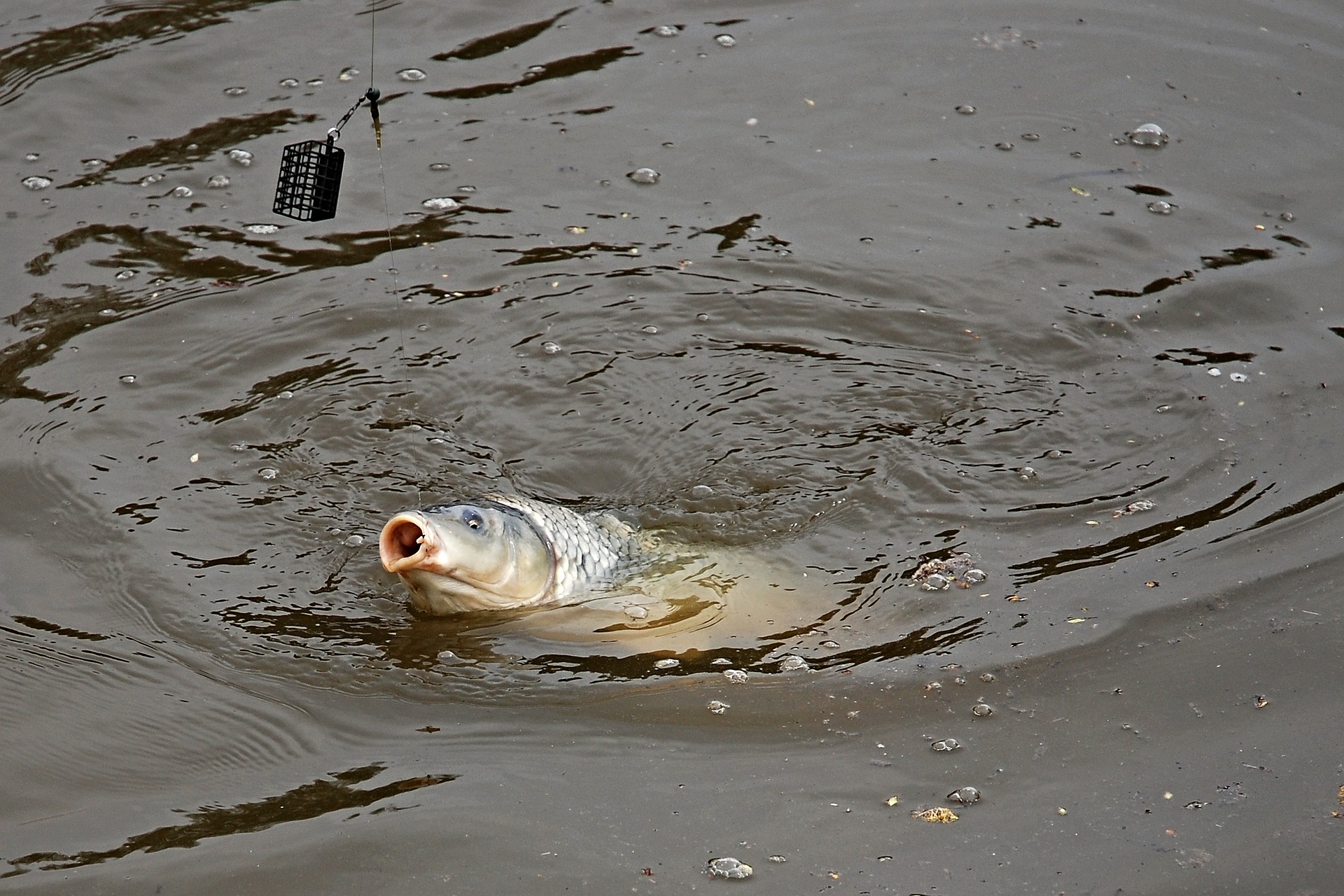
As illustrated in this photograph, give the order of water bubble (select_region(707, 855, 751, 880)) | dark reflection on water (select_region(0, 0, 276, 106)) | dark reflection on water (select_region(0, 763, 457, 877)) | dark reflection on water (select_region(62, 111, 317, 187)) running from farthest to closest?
dark reflection on water (select_region(0, 0, 276, 106)), dark reflection on water (select_region(62, 111, 317, 187)), dark reflection on water (select_region(0, 763, 457, 877)), water bubble (select_region(707, 855, 751, 880))

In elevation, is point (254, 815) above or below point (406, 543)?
below

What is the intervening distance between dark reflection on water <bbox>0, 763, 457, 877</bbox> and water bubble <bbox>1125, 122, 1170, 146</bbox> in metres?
4.96

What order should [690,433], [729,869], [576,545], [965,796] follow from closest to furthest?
[729,869] < [965,796] < [576,545] < [690,433]

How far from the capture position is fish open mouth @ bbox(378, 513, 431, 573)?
13.1ft

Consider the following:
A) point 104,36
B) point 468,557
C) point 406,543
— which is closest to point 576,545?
point 468,557

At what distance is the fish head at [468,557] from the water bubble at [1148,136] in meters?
4.02

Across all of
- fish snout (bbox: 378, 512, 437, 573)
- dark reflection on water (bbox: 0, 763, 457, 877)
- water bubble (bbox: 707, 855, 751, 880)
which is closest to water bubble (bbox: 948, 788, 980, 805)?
water bubble (bbox: 707, 855, 751, 880)

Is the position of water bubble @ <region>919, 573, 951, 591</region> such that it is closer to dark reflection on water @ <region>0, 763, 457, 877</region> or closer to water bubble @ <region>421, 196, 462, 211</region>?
dark reflection on water @ <region>0, 763, 457, 877</region>

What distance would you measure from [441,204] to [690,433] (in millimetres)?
1931

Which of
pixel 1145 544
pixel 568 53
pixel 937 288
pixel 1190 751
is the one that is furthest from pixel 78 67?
pixel 1190 751

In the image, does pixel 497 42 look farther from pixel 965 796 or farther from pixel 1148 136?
pixel 965 796

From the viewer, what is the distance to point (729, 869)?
3.20 meters

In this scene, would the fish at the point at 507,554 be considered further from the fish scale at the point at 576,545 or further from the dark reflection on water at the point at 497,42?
the dark reflection on water at the point at 497,42

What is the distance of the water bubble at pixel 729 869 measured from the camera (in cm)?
318
